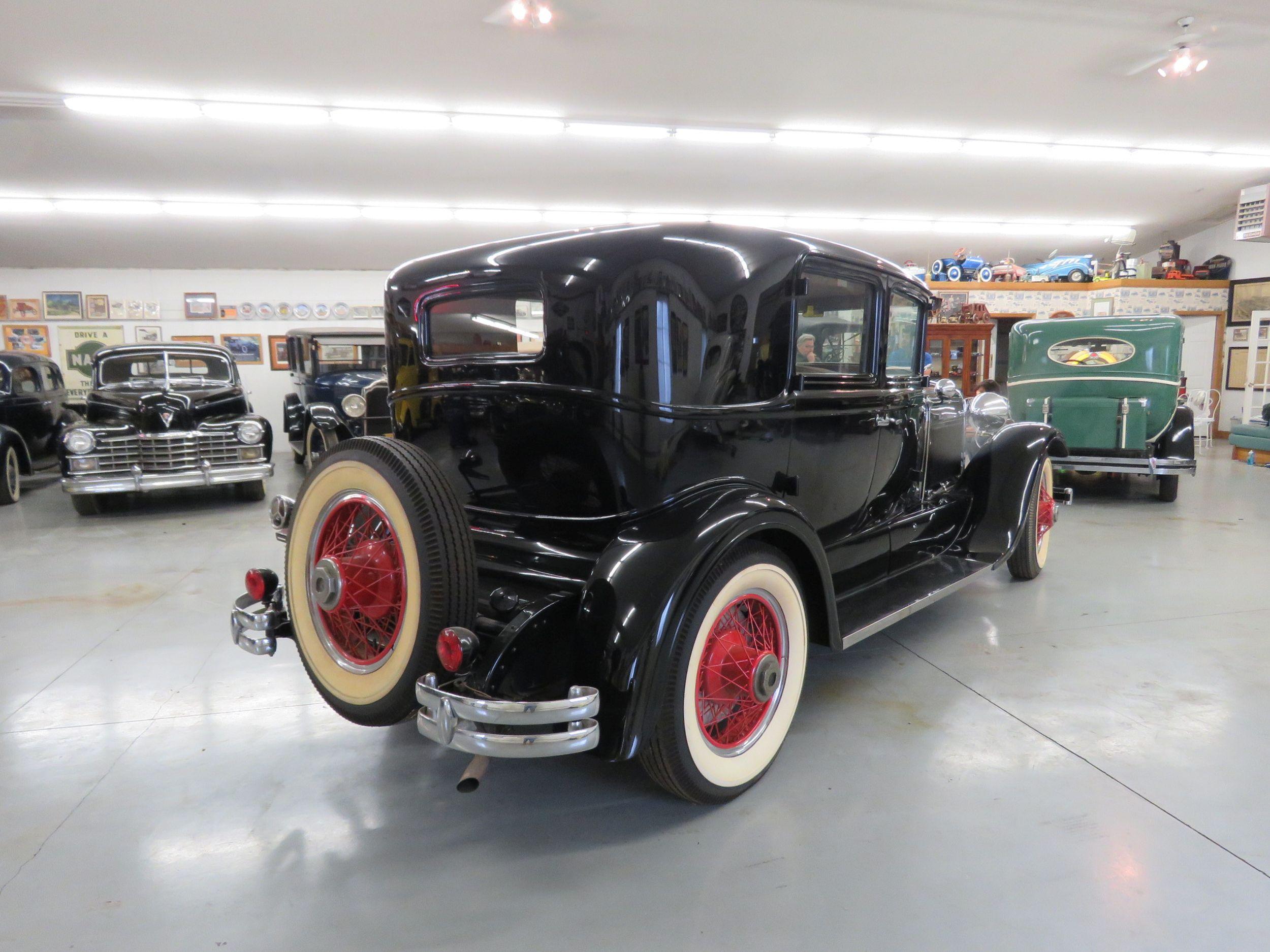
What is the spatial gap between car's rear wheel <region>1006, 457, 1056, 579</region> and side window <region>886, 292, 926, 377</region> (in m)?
1.20

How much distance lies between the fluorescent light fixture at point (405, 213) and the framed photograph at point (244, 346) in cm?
335

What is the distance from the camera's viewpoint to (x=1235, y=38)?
23.2ft

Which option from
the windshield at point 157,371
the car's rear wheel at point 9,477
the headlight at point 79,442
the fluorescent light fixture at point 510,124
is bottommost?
the car's rear wheel at point 9,477

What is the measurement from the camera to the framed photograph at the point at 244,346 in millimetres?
12133

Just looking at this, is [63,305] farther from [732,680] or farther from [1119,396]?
[1119,396]

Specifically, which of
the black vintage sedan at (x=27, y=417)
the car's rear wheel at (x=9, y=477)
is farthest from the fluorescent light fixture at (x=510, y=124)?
the car's rear wheel at (x=9, y=477)

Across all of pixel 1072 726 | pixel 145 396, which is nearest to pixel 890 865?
pixel 1072 726

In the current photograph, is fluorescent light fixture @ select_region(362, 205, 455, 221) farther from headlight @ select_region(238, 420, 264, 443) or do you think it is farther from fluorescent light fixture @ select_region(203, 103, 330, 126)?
headlight @ select_region(238, 420, 264, 443)

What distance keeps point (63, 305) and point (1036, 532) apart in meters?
14.3

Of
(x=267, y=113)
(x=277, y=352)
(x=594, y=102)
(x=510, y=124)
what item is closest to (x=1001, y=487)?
(x=594, y=102)

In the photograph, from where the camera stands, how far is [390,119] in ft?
25.3

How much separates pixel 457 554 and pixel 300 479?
7500 millimetres

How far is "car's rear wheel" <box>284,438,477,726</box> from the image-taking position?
6.26ft

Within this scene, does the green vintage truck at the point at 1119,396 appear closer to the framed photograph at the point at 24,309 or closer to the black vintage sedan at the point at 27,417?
the black vintage sedan at the point at 27,417
